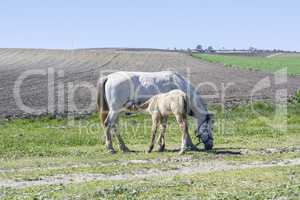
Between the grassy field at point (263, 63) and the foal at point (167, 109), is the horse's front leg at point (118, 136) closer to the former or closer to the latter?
the foal at point (167, 109)

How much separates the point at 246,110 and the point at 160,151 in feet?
50.2

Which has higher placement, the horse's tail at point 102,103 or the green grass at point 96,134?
the horse's tail at point 102,103

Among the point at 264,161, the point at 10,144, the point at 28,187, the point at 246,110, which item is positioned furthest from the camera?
the point at 246,110

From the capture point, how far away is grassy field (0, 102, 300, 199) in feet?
39.7

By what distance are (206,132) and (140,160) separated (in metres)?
3.58

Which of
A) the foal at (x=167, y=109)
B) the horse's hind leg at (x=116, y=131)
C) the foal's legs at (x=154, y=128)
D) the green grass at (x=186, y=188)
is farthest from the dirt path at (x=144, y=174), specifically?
the horse's hind leg at (x=116, y=131)

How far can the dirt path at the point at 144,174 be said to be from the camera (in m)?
13.7

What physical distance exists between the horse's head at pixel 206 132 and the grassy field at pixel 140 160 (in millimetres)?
457

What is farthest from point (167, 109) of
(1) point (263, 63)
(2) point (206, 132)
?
(1) point (263, 63)

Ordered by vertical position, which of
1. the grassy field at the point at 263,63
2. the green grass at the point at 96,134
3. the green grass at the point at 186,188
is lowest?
the green grass at the point at 186,188

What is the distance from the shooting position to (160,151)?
19.8 meters

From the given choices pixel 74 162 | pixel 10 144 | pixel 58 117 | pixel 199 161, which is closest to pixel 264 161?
pixel 199 161

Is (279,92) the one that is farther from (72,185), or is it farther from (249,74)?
(72,185)

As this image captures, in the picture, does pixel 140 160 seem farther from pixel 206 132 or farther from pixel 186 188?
pixel 186 188
